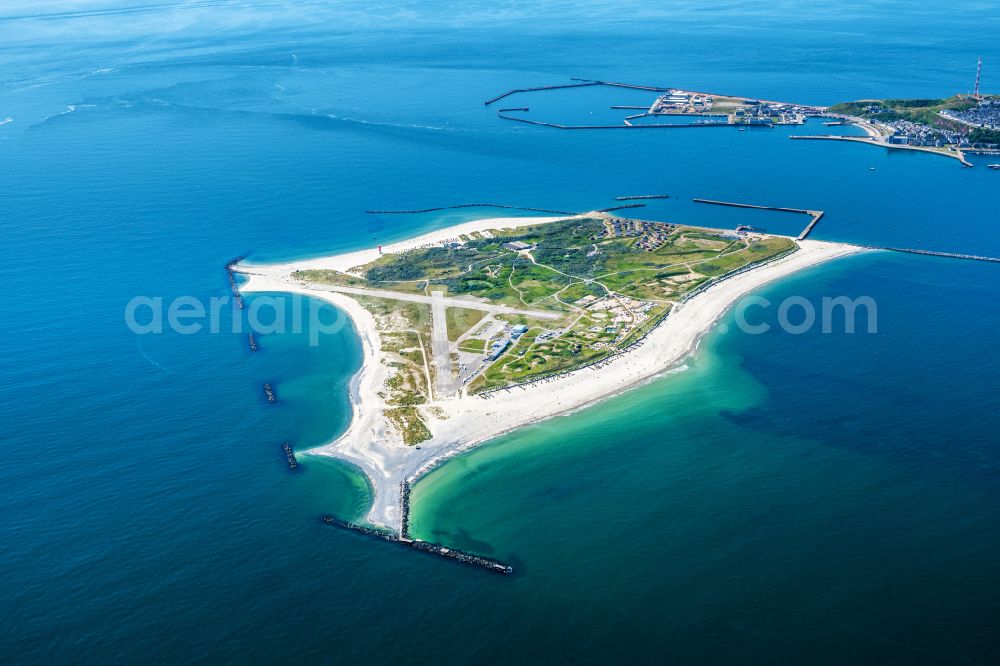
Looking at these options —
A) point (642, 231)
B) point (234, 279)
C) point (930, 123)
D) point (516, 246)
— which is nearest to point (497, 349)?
point (516, 246)

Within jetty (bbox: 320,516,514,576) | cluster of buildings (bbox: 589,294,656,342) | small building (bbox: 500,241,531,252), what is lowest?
jetty (bbox: 320,516,514,576)

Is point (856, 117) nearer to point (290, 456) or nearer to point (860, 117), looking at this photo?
point (860, 117)

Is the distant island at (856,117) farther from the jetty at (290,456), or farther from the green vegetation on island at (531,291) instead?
the jetty at (290,456)

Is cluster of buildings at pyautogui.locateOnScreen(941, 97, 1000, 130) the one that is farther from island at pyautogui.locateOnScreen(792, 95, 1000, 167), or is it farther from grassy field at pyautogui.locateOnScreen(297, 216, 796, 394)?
grassy field at pyautogui.locateOnScreen(297, 216, 796, 394)

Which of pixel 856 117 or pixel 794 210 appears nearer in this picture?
pixel 794 210

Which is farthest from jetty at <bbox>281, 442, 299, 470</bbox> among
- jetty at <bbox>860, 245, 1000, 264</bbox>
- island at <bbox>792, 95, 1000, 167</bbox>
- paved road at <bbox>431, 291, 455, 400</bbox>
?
island at <bbox>792, 95, 1000, 167</bbox>

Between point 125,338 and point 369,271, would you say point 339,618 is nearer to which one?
point 125,338

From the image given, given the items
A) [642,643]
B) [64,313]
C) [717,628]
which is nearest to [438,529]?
[642,643]
